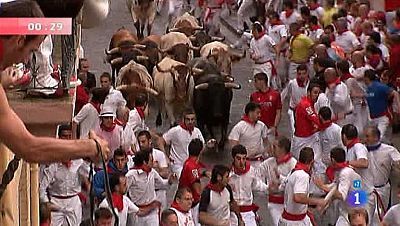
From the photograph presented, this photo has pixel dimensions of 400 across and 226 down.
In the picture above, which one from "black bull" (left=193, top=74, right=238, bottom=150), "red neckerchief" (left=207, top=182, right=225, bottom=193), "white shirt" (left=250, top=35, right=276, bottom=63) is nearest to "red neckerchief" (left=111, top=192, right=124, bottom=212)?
"red neckerchief" (left=207, top=182, right=225, bottom=193)

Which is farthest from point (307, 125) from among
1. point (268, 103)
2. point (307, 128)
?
point (268, 103)

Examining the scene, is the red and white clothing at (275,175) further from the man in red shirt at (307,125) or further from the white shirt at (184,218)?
the man in red shirt at (307,125)

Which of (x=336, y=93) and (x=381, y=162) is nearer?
(x=381, y=162)

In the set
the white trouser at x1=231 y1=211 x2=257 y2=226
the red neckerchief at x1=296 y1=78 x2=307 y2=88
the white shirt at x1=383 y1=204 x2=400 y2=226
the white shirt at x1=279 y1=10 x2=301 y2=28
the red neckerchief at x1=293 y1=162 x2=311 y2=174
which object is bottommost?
the white trouser at x1=231 y1=211 x2=257 y2=226

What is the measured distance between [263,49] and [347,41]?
4.48 feet

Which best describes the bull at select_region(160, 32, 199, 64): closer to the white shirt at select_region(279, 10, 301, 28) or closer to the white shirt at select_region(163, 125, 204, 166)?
the white shirt at select_region(279, 10, 301, 28)

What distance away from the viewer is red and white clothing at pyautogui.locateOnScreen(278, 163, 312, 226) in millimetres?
11344

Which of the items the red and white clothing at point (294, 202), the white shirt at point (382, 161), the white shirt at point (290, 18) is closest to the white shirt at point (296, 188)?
the red and white clothing at point (294, 202)

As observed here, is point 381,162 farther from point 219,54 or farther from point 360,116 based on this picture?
point 219,54

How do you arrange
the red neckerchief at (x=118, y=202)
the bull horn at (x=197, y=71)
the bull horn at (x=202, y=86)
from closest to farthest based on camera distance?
the red neckerchief at (x=118, y=202), the bull horn at (x=202, y=86), the bull horn at (x=197, y=71)

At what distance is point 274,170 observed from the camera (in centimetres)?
1210

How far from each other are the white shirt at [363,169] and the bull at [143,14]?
35.1 feet

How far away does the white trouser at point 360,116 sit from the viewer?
15594 mm

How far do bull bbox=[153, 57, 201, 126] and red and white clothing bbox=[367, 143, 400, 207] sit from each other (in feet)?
15.9
